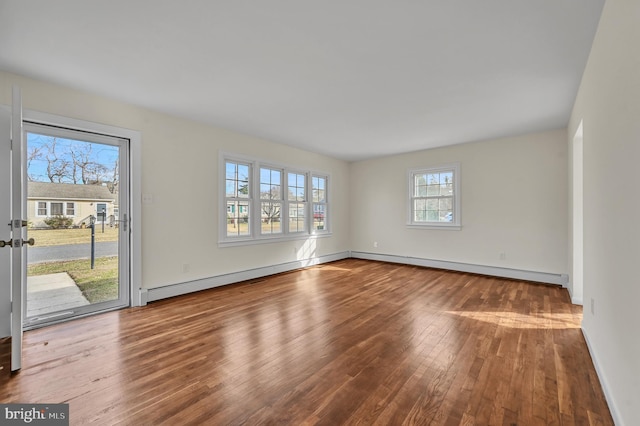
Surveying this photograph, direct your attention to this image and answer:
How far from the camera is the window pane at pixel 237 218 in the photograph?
472 cm

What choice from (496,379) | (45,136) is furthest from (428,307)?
(45,136)

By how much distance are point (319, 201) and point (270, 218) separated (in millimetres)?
1514

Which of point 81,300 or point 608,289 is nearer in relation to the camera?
point 608,289

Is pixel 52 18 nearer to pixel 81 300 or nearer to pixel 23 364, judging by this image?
pixel 23 364

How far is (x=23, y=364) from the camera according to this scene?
7.17ft

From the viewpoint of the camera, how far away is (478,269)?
533 cm

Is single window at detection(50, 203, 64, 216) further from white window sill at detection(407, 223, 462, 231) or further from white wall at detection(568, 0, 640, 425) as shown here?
white window sill at detection(407, 223, 462, 231)

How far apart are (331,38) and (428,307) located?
3071mm

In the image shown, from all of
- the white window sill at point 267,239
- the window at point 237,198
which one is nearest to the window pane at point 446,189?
the white window sill at point 267,239

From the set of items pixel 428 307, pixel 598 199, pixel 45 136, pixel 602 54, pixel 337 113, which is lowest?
pixel 428 307

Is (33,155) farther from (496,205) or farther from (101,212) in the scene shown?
(496,205)

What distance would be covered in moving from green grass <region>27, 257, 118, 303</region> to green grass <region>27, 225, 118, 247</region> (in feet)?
0.73

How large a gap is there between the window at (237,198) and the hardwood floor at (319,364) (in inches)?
56.5

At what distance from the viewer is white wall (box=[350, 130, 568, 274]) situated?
457cm
